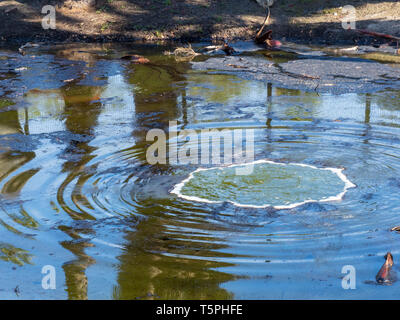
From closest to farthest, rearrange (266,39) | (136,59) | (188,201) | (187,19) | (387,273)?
(387,273) → (188,201) → (136,59) → (266,39) → (187,19)

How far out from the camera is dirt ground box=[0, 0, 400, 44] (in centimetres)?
1459

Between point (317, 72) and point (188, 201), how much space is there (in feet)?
20.1

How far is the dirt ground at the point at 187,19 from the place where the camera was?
575 inches

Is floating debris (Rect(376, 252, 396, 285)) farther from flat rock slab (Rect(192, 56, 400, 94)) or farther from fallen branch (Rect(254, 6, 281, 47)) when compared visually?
fallen branch (Rect(254, 6, 281, 47))

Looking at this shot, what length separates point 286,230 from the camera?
14.6 ft

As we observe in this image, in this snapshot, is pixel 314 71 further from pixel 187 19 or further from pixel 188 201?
pixel 188 201

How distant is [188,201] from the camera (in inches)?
199

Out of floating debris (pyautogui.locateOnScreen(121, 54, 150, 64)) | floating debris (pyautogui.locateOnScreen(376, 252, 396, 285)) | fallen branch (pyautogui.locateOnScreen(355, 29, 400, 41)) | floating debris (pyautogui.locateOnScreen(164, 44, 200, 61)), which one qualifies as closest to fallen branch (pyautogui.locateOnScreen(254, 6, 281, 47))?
floating debris (pyautogui.locateOnScreen(164, 44, 200, 61))

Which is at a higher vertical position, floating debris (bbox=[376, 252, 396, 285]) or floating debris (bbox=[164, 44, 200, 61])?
floating debris (bbox=[164, 44, 200, 61])

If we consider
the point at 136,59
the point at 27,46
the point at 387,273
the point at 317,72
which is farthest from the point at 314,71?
the point at 27,46

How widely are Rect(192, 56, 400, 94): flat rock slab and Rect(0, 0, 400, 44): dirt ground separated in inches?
115

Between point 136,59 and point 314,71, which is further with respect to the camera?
point 136,59
